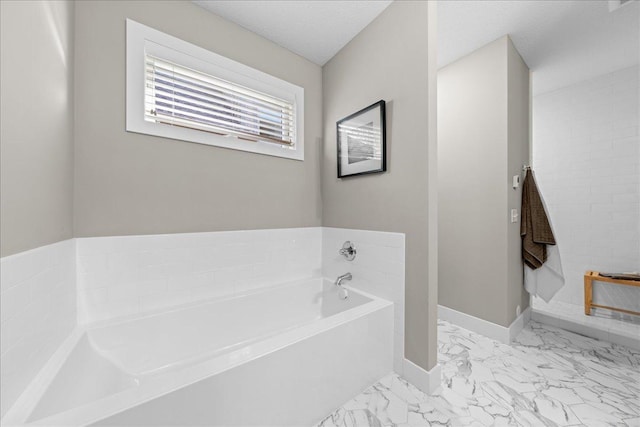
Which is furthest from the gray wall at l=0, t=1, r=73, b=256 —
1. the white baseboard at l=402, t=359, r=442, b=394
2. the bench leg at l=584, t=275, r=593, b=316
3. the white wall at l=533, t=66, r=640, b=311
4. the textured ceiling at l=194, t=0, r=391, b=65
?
the white wall at l=533, t=66, r=640, b=311

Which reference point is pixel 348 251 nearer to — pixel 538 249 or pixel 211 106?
pixel 211 106

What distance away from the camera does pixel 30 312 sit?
0.84 meters

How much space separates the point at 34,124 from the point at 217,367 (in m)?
1.14

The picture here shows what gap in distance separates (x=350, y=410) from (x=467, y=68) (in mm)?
2929

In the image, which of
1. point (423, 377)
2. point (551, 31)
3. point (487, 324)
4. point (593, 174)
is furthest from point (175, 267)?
point (593, 174)

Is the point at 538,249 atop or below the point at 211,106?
below

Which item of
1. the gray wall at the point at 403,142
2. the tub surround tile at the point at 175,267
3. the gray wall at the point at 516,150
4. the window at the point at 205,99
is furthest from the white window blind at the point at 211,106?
the gray wall at the point at 516,150

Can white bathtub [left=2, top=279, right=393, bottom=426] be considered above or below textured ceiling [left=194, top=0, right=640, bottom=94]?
below

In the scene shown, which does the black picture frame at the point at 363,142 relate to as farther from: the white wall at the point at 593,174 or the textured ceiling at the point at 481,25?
the white wall at the point at 593,174

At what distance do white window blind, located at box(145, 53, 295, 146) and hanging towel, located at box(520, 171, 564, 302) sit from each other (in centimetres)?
230

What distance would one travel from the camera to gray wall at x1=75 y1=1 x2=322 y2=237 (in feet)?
4.45

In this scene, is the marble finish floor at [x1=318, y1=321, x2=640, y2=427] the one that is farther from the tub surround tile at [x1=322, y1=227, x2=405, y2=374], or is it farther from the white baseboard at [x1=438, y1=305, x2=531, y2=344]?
the tub surround tile at [x1=322, y1=227, x2=405, y2=374]

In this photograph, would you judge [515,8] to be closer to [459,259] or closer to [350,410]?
[459,259]

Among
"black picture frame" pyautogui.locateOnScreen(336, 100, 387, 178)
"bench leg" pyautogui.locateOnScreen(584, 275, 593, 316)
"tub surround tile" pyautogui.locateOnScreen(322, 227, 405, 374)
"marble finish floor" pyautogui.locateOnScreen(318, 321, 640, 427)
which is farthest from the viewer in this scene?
"bench leg" pyautogui.locateOnScreen(584, 275, 593, 316)
